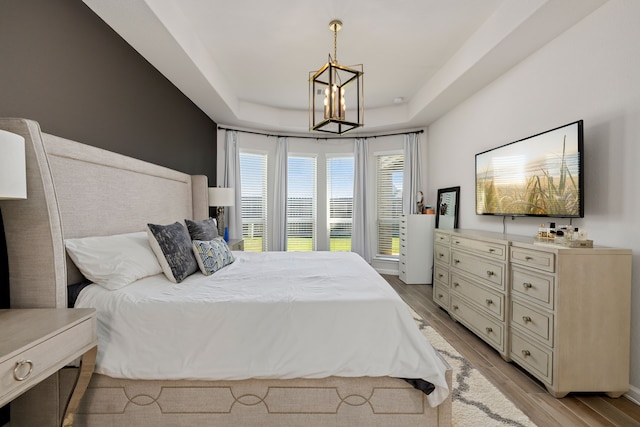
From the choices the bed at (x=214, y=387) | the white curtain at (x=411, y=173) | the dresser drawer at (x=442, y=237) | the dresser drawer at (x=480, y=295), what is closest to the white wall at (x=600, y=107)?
the dresser drawer at (x=442, y=237)

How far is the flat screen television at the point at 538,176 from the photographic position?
226cm

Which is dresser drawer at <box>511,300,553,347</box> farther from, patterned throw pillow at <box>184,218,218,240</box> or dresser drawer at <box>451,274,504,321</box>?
patterned throw pillow at <box>184,218,218,240</box>

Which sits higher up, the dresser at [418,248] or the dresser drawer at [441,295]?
the dresser at [418,248]

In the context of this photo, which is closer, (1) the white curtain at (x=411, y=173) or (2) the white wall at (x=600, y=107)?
(2) the white wall at (x=600, y=107)

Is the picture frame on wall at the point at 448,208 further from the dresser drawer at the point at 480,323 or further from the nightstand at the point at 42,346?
the nightstand at the point at 42,346

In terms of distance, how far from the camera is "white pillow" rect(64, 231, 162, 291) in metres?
1.78

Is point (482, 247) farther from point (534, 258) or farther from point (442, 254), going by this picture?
point (442, 254)

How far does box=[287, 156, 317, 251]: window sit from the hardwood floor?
11.0 feet

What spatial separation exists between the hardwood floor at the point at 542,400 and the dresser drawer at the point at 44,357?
7.72ft

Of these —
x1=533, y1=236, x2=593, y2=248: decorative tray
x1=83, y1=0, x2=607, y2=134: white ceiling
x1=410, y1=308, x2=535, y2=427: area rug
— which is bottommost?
x1=410, y1=308, x2=535, y2=427: area rug

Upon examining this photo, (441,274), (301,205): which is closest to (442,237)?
(441,274)

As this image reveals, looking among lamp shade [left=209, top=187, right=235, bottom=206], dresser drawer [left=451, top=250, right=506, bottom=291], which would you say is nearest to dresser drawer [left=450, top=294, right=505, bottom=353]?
dresser drawer [left=451, top=250, right=506, bottom=291]

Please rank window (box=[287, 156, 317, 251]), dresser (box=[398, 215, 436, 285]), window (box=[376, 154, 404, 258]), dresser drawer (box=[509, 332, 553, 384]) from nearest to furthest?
dresser drawer (box=[509, 332, 553, 384]) < dresser (box=[398, 215, 436, 285]) < window (box=[376, 154, 404, 258]) < window (box=[287, 156, 317, 251])

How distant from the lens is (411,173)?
→ 17.5 feet
